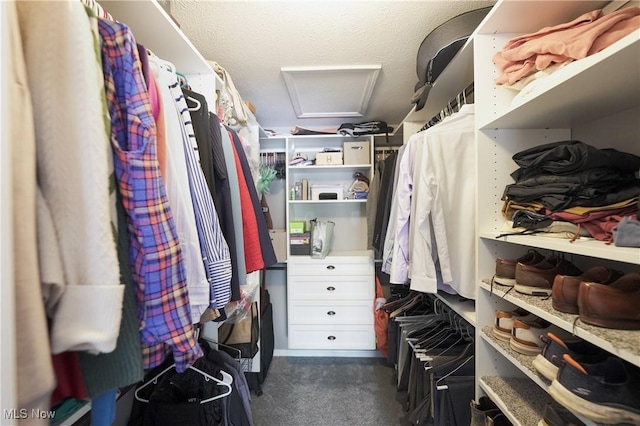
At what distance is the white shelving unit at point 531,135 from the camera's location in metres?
0.54

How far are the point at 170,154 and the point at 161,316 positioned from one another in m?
0.34

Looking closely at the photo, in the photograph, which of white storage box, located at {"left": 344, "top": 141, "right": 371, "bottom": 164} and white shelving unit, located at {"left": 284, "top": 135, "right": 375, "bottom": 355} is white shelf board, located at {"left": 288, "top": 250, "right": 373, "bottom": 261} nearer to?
white shelving unit, located at {"left": 284, "top": 135, "right": 375, "bottom": 355}

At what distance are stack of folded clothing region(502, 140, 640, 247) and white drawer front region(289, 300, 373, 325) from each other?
5.19ft

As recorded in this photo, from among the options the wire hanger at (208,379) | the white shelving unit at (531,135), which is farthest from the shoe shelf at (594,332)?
the wire hanger at (208,379)

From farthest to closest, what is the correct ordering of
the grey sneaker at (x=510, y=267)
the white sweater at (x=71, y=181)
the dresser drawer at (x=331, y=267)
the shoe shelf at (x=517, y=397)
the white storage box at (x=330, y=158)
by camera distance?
1. the white storage box at (x=330, y=158)
2. the dresser drawer at (x=331, y=267)
3. the grey sneaker at (x=510, y=267)
4. the shoe shelf at (x=517, y=397)
5. the white sweater at (x=71, y=181)

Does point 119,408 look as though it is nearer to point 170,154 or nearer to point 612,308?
point 170,154

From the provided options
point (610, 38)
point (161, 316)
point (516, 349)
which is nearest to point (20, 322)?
point (161, 316)

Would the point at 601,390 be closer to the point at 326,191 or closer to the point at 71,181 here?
the point at 71,181

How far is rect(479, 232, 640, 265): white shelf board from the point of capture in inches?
18.3

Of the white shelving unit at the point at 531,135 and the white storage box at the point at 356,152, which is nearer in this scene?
the white shelving unit at the point at 531,135

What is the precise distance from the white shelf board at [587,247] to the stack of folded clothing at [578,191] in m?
0.03

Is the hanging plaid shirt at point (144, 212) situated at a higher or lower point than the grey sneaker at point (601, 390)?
higher

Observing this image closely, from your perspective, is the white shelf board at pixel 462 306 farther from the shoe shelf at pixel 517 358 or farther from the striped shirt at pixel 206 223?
the striped shirt at pixel 206 223

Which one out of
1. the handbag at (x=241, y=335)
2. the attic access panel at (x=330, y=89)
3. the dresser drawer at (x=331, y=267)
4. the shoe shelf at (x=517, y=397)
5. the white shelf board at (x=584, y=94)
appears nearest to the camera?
the white shelf board at (x=584, y=94)
